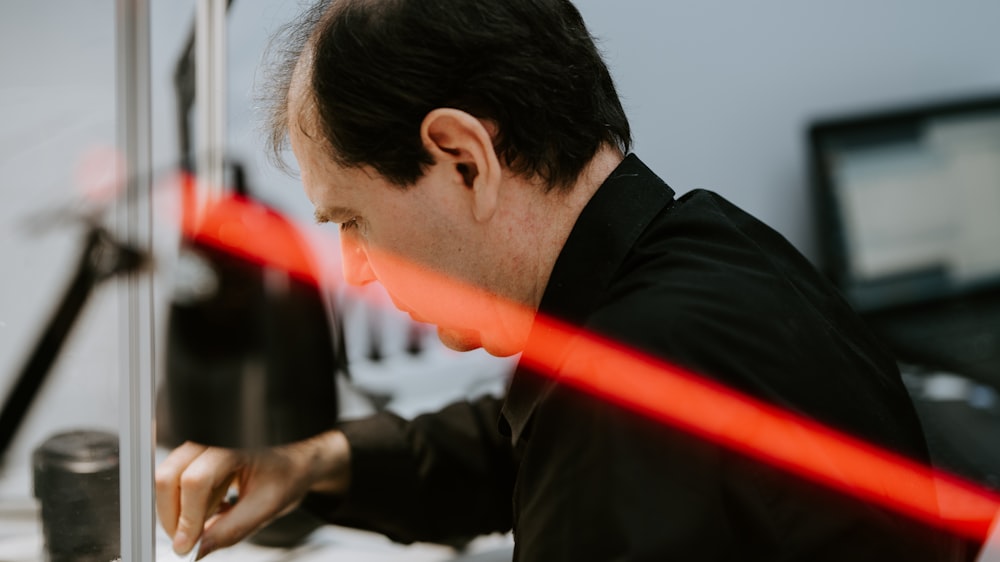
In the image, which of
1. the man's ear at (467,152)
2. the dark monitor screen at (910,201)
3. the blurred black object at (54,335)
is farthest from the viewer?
the dark monitor screen at (910,201)

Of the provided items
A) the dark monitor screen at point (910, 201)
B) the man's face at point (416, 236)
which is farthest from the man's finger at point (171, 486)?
the dark monitor screen at point (910, 201)

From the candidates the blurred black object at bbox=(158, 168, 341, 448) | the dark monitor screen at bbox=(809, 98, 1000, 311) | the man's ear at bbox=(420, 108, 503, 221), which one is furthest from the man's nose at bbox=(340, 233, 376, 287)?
the dark monitor screen at bbox=(809, 98, 1000, 311)

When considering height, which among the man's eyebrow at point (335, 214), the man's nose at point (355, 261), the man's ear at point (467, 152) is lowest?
the man's nose at point (355, 261)

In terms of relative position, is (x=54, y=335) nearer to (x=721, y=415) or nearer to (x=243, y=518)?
(x=243, y=518)

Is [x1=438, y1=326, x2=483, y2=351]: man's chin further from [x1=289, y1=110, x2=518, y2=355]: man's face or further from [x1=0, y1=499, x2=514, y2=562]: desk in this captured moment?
[x1=0, y1=499, x2=514, y2=562]: desk

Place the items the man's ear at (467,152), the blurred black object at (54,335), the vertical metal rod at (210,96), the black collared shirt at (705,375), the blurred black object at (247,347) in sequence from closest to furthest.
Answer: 1. the black collared shirt at (705,375)
2. the man's ear at (467,152)
3. the blurred black object at (54,335)
4. the vertical metal rod at (210,96)
5. the blurred black object at (247,347)

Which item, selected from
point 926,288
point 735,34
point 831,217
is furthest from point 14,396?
point 926,288

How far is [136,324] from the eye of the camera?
0.65m

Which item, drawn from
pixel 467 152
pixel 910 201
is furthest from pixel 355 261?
pixel 910 201

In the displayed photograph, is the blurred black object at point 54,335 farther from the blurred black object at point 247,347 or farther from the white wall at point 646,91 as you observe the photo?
the blurred black object at point 247,347

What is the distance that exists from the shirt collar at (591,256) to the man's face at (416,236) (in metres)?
0.06

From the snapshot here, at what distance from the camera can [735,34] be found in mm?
1714

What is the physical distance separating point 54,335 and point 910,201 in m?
1.69

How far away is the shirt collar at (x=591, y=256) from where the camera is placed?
658 millimetres
